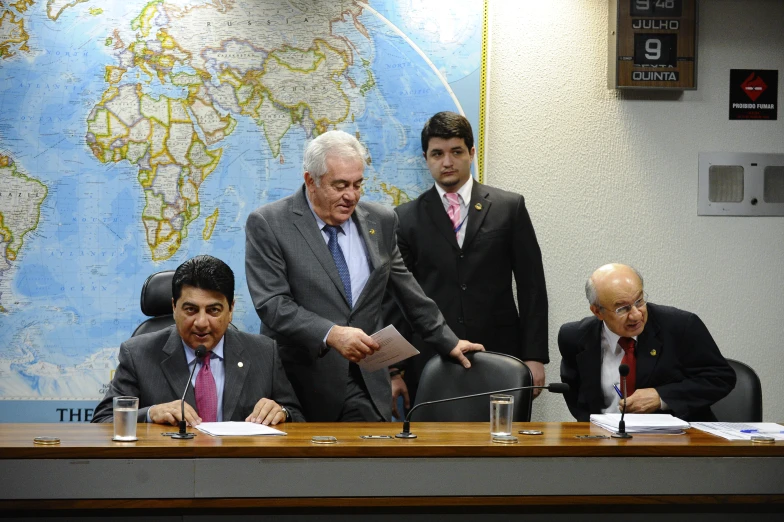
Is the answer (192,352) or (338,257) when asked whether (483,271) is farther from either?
(192,352)

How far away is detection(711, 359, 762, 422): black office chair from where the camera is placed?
3.37 metres

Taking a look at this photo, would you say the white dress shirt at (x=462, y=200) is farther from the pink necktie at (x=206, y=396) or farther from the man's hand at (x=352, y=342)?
the pink necktie at (x=206, y=396)

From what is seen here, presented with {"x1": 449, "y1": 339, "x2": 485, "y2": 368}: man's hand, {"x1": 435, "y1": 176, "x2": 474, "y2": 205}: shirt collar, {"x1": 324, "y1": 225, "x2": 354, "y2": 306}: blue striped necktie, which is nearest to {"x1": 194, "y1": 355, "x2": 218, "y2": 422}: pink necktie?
{"x1": 324, "y1": 225, "x2": 354, "y2": 306}: blue striped necktie

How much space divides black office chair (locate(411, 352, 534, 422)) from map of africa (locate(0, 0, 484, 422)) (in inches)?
54.9

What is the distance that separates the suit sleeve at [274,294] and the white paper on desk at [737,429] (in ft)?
4.22

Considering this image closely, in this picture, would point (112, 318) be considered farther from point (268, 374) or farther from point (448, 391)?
point (448, 391)

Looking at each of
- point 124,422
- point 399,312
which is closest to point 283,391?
point 124,422

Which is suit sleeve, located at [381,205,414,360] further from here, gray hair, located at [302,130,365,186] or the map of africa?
gray hair, located at [302,130,365,186]

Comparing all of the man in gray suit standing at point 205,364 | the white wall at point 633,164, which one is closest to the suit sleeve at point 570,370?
the man in gray suit standing at point 205,364

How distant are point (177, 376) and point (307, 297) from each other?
0.60 metres

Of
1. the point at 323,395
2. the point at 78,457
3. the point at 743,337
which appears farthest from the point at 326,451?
the point at 743,337

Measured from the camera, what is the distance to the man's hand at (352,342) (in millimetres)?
3125

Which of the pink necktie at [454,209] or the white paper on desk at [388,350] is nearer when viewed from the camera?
the white paper on desk at [388,350]

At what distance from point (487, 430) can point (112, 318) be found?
2276mm
